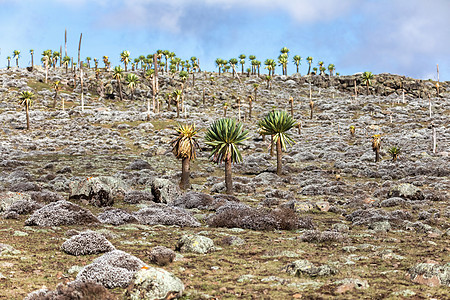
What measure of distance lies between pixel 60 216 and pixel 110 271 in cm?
692

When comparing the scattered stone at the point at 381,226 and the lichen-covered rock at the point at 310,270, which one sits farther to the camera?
the scattered stone at the point at 381,226

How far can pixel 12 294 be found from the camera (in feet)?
23.4

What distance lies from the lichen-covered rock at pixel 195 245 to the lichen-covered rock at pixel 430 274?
6014 millimetres

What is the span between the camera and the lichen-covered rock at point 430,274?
311 inches

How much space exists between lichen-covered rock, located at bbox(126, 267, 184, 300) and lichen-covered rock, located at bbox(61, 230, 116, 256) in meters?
3.44

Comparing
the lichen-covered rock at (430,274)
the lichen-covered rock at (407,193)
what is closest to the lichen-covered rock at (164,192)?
the lichen-covered rock at (407,193)

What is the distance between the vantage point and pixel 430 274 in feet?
26.9

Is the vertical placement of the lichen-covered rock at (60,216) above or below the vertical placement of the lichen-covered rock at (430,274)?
above

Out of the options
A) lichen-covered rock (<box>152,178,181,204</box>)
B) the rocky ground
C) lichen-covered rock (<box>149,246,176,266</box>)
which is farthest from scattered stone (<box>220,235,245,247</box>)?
lichen-covered rock (<box>152,178,181,204</box>)

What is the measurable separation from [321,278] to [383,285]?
4.66 ft

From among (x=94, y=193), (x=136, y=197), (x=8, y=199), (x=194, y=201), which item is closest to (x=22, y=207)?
(x=8, y=199)

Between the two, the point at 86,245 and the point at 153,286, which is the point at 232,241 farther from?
the point at 153,286

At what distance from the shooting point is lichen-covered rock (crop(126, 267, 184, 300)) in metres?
7.18

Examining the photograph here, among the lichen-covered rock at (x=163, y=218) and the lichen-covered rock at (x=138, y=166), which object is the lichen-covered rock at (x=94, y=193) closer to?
the lichen-covered rock at (x=163, y=218)
